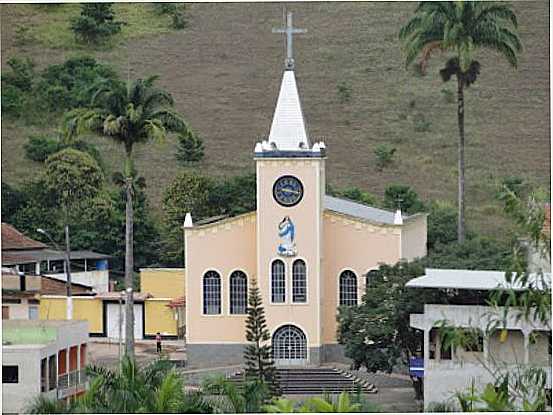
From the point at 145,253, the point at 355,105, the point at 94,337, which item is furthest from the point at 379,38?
the point at 94,337

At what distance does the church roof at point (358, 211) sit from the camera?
32875 millimetres

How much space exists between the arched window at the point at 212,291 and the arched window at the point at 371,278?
108 inches

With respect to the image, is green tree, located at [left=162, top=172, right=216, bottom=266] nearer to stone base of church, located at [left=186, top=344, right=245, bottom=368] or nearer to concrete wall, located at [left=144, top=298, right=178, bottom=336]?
concrete wall, located at [left=144, top=298, right=178, bottom=336]

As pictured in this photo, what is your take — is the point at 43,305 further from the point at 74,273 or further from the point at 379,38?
the point at 379,38

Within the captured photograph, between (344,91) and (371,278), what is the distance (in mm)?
31593

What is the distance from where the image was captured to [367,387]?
97.5ft

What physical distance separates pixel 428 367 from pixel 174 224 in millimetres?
18672

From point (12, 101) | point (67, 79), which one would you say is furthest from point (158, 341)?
point (67, 79)

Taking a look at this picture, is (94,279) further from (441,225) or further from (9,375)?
(9,375)

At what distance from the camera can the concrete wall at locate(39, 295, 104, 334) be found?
1404 inches

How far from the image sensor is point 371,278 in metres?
30.9

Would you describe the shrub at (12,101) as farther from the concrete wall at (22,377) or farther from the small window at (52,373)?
the concrete wall at (22,377)

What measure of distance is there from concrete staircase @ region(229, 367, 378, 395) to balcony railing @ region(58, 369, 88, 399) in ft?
8.78

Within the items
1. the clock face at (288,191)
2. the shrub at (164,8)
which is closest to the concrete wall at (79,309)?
the clock face at (288,191)
